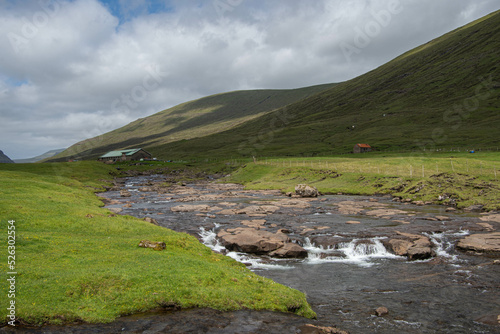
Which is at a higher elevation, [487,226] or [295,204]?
[295,204]

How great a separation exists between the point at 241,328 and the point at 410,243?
21975 mm

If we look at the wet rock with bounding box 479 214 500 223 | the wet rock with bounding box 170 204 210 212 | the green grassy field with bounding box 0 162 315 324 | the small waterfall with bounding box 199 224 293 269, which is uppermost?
the green grassy field with bounding box 0 162 315 324

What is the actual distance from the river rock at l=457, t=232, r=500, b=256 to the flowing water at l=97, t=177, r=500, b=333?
1045 millimetres

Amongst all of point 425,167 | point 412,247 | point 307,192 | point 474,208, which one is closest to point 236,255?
point 412,247

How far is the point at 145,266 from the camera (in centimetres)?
1975

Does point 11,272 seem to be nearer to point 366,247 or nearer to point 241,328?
point 241,328

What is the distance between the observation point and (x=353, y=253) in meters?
30.0

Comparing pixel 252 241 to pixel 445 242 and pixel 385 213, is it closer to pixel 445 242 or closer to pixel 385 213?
pixel 445 242

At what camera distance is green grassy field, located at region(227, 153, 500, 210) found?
50781mm

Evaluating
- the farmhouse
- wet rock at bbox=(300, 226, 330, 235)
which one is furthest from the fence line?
the farmhouse

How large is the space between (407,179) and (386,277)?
45.5 metres

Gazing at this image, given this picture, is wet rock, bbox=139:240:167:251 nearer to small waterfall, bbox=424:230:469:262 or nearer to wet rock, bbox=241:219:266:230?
wet rock, bbox=241:219:266:230

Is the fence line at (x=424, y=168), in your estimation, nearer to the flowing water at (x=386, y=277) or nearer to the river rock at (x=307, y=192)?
the river rock at (x=307, y=192)

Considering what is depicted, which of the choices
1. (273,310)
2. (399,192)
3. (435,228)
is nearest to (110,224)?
(273,310)
